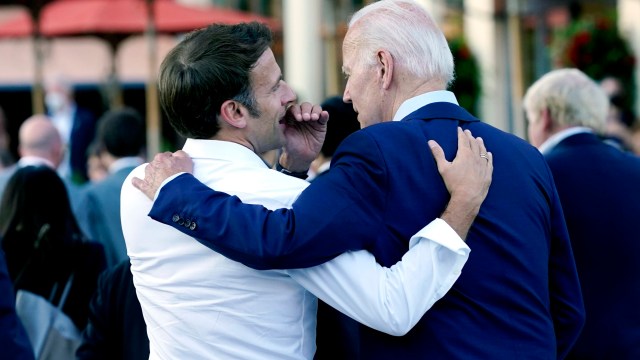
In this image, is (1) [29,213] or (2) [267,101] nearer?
(2) [267,101]

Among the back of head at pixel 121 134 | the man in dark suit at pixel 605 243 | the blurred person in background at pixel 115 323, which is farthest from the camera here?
the back of head at pixel 121 134

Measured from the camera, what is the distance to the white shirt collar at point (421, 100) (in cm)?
253

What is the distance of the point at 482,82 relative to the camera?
1152 cm

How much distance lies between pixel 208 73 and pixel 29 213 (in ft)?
7.11

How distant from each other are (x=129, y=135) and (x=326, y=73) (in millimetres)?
10138

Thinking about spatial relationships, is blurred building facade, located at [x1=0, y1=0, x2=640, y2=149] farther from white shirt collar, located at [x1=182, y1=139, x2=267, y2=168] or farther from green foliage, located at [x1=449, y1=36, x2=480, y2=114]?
white shirt collar, located at [x1=182, y1=139, x2=267, y2=168]

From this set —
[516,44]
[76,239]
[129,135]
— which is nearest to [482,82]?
[516,44]

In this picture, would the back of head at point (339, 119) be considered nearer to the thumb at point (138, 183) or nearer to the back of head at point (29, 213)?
the back of head at point (29, 213)

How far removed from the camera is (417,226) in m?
2.36

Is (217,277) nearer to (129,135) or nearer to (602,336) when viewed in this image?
(602,336)

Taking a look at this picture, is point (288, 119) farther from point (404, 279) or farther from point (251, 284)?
point (404, 279)

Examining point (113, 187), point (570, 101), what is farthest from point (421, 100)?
point (113, 187)

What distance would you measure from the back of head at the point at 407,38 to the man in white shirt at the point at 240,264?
201 millimetres

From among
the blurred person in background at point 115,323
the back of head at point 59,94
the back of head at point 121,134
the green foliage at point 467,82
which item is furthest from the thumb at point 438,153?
the back of head at point 59,94
